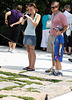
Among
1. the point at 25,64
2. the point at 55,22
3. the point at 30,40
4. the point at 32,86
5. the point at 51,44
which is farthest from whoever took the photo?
the point at 25,64

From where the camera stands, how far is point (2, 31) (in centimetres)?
1488

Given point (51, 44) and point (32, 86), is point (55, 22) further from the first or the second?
point (32, 86)

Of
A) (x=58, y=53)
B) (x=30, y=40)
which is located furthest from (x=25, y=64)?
Answer: (x=58, y=53)

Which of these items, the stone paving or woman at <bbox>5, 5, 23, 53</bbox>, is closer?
the stone paving

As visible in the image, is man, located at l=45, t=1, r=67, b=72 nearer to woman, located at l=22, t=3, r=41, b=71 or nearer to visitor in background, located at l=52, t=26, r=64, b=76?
visitor in background, located at l=52, t=26, r=64, b=76

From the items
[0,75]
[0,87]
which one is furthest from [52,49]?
[0,87]

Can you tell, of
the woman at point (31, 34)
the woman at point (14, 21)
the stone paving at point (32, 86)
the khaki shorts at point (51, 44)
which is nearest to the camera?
the stone paving at point (32, 86)

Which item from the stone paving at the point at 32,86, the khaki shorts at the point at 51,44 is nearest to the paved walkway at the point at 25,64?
the khaki shorts at the point at 51,44

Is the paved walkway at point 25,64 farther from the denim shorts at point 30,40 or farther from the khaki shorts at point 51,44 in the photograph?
the denim shorts at point 30,40

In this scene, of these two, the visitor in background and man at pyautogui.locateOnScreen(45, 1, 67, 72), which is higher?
man at pyautogui.locateOnScreen(45, 1, 67, 72)

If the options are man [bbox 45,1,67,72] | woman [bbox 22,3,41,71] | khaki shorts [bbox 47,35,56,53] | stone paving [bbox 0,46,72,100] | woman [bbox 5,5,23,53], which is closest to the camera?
stone paving [bbox 0,46,72,100]

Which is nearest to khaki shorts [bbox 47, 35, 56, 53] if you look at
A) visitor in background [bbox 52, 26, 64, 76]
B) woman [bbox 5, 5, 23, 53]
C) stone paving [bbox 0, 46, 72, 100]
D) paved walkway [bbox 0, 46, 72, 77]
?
visitor in background [bbox 52, 26, 64, 76]

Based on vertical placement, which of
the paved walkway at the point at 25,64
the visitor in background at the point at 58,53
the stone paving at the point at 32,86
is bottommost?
the paved walkway at the point at 25,64

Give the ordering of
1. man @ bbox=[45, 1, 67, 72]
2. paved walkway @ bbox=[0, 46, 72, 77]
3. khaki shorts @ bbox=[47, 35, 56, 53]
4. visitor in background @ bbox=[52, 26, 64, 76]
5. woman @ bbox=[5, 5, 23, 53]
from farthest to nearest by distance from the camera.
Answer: woman @ bbox=[5, 5, 23, 53], paved walkway @ bbox=[0, 46, 72, 77], khaki shorts @ bbox=[47, 35, 56, 53], man @ bbox=[45, 1, 67, 72], visitor in background @ bbox=[52, 26, 64, 76]
